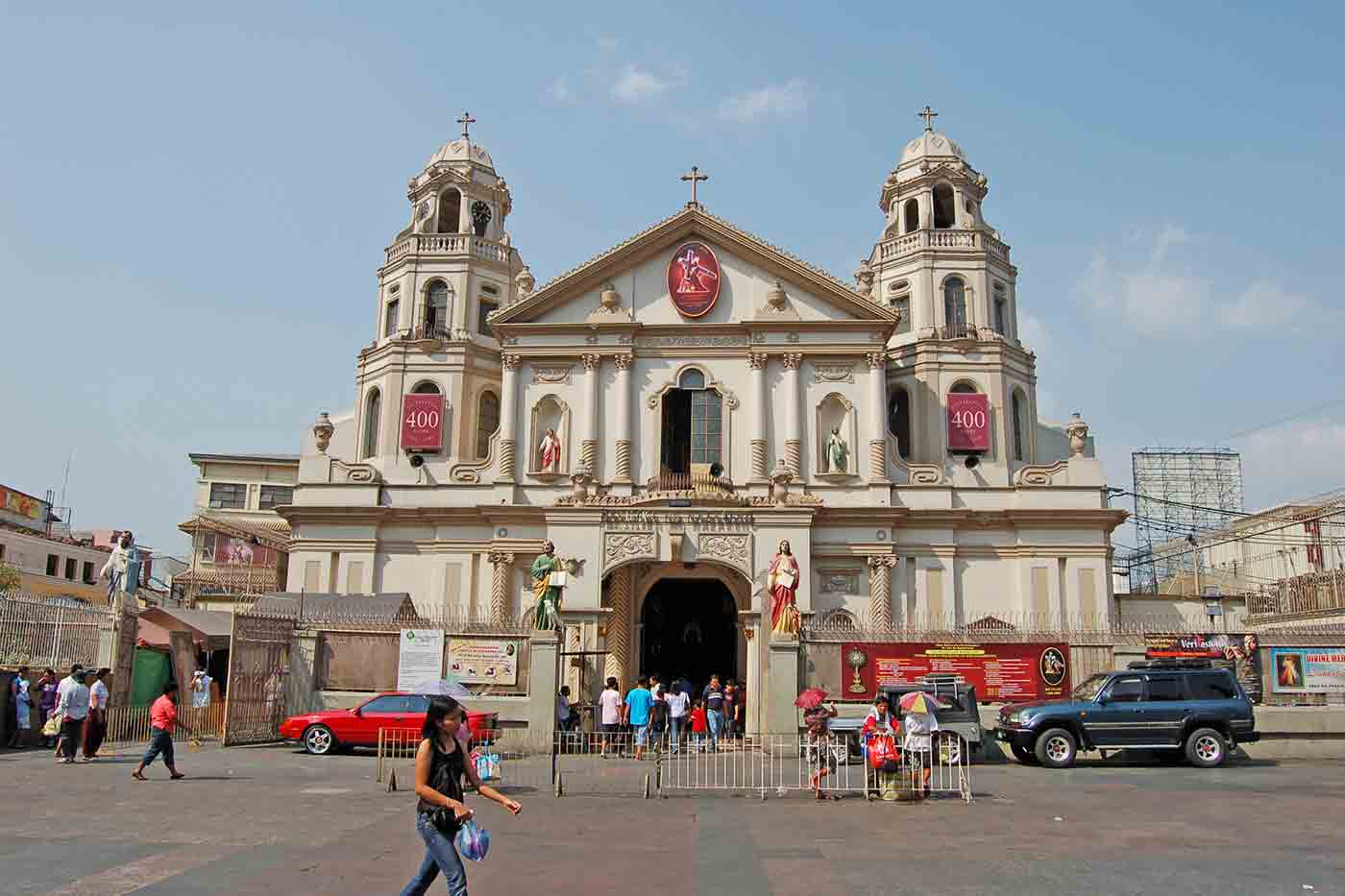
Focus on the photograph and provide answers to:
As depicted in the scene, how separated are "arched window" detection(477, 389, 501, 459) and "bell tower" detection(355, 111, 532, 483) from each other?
0.04 meters

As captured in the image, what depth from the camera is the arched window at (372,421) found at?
4234 centimetres

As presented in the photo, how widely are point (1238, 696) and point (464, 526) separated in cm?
2466

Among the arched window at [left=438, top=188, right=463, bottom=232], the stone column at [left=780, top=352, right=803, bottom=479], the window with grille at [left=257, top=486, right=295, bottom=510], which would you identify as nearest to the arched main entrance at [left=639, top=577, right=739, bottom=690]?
the stone column at [left=780, top=352, right=803, bottom=479]

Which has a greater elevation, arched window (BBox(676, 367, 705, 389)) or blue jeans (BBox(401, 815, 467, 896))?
arched window (BBox(676, 367, 705, 389))

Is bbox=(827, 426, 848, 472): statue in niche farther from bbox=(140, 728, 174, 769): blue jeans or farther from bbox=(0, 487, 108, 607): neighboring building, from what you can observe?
→ bbox=(0, 487, 108, 607): neighboring building

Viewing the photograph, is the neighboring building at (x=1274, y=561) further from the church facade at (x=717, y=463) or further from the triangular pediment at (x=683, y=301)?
the triangular pediment at (x=683, y=301)

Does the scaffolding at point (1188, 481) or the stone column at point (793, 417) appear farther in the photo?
the scaffolding at point (1188, 481)

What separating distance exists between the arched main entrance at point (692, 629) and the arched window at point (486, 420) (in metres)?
9.46

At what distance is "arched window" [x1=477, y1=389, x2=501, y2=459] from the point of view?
42.7m

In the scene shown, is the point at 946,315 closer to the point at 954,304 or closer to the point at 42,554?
the point at 954,304

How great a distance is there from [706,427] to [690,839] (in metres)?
26.3

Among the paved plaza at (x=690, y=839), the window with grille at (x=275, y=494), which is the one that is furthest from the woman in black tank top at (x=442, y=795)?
the window with grille at (x=275, y=494)

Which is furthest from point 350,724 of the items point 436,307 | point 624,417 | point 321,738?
point 436,307

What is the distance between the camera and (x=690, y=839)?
40.6ft
